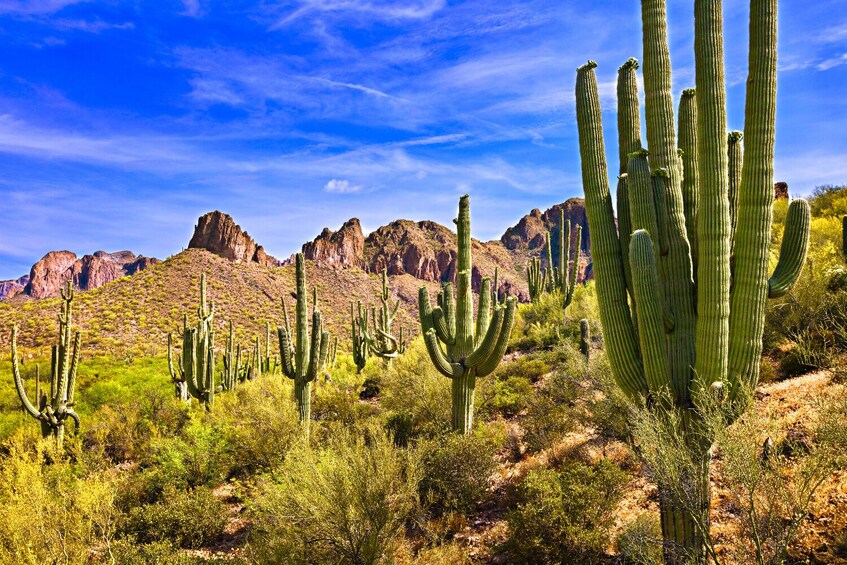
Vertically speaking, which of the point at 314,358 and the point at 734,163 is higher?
the point at 734,163

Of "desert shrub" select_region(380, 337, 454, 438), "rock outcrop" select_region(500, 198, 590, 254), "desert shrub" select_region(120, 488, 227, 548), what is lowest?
"desert shrub" select_region(120, 488, 227, 548)

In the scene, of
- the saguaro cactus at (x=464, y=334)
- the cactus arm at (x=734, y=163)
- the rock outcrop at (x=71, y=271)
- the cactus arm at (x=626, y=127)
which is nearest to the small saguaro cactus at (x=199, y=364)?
the saguaro cactus at (x=464, y=334)

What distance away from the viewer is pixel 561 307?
23.7m

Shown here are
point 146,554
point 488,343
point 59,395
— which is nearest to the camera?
point 146,554

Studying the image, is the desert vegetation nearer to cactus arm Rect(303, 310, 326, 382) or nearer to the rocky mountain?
cactus arm Rect(303, 310, 326, 382)

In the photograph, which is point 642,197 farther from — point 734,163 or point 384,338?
point 384,338

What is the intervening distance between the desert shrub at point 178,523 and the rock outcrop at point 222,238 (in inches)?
2186

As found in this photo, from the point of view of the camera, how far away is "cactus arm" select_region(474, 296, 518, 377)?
395 inches

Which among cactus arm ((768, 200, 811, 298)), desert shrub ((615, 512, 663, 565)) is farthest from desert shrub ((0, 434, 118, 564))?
cactus arm ((768, 200, 811, 298))

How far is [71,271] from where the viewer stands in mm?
125188

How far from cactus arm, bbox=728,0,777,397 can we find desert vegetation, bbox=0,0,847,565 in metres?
0.02

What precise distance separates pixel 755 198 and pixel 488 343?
18.4 ft

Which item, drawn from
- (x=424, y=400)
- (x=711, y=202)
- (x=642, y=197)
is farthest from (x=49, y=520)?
(x=711, y=202)

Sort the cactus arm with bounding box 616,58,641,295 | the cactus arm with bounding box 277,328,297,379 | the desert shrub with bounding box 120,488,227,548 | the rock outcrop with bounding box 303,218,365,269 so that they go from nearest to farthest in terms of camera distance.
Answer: the cactus arm with bounding box 616,58,641,295, the desert shrub with bounding box 120,488,227,548, the cactus arm with bounding box 277,328,297,379, the rock outcrop with bounding box 303,218,365,269
